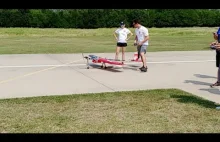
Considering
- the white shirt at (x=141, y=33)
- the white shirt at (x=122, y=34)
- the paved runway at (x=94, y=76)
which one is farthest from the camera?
the white shirt at (x=122, y=34)

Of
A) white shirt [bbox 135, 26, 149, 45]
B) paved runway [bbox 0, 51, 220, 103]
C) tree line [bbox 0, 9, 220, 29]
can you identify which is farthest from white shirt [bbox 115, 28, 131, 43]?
tree line [bbox 0, 9, 220, 29]

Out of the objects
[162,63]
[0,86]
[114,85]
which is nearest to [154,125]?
[114,85]

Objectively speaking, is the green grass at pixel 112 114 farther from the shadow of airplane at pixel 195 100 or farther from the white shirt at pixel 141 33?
the white shirt at pixel 141 33

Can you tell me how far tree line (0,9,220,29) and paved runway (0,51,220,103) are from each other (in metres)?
22.4

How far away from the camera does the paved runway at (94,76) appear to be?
28.7ft

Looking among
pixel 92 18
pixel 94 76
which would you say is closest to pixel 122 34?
pixel 94 76

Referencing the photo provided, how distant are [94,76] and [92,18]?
28498mm

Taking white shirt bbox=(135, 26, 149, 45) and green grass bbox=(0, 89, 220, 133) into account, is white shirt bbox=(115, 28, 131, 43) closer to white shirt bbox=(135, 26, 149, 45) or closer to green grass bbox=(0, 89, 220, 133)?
white shirt bbox=(135, 26, 149, 45)

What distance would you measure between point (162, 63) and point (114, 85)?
4942 mm

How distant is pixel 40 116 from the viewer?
6.15 metres

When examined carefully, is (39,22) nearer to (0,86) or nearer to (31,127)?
(0,86)

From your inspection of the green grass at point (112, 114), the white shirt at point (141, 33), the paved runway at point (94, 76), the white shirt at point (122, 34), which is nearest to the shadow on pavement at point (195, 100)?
the green grass at point (112, 114)

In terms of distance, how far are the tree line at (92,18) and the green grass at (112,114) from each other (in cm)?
2863
